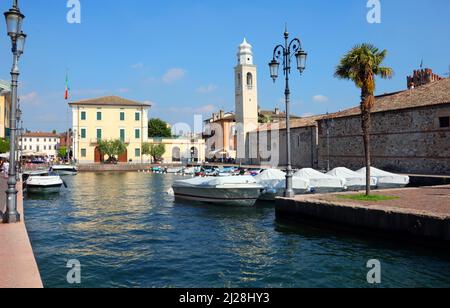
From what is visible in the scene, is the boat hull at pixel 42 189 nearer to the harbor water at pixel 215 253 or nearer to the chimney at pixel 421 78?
the harbor water at pixel 215 253

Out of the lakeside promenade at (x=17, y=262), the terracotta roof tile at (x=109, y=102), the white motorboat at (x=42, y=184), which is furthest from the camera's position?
the terracotta roof tile at (x=109, y=102)

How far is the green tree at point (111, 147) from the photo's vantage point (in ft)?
192

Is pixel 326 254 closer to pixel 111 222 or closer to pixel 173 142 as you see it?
pixel 111 222

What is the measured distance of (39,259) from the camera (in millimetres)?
9594

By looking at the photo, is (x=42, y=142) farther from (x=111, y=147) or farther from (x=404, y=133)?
(x=404, y=133)

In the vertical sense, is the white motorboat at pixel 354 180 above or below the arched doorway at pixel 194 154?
below

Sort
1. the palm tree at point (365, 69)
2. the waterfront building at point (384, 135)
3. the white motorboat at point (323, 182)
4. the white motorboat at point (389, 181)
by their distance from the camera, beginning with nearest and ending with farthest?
the palm tree at point (365, 69) < the white motorboat at point (323, 182) < the white motorboat at point (389, 181) < the waterfront building at point (384, 135)

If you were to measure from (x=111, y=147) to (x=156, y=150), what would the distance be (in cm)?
739

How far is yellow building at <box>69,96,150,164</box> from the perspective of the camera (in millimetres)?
61375

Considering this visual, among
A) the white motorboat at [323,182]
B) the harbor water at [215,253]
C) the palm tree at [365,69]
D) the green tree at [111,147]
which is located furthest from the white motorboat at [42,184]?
the green tree at [111,147]

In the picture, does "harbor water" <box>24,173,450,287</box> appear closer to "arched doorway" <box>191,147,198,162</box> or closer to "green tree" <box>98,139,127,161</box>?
"green tree" <box>98,139,127,161</box>

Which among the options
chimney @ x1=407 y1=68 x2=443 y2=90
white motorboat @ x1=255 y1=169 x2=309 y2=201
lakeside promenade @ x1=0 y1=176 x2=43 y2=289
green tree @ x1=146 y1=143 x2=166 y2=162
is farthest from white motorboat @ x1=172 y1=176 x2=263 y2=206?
green tree @ x1=146 y1=143 x2=166 y2=162

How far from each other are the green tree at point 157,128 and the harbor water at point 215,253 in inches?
2696

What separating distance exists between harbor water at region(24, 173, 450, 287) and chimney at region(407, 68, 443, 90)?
3330cm
